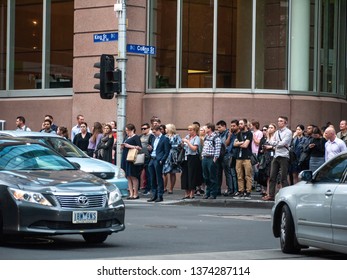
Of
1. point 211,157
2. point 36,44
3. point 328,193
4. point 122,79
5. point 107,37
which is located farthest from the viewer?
point 36,44

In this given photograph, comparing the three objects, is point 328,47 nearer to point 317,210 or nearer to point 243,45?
point 243,45

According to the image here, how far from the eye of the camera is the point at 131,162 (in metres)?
25.0

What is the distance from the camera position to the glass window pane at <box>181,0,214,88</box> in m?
29.6

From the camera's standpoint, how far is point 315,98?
2994 centimetres

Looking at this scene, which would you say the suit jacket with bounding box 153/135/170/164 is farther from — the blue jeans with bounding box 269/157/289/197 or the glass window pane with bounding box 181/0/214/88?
the glass window pane with bounding box 181/0/214/88

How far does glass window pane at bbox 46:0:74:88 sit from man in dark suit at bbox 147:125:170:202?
321 inches

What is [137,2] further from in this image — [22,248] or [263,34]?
[22,248]

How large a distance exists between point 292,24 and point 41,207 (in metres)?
17.9

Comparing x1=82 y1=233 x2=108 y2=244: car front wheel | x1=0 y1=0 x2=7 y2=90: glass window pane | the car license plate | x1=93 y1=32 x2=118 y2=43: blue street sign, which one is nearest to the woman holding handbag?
x1=93 y1=32 x2=118 y2=43: blue street sign

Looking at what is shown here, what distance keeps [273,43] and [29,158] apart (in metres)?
16.2

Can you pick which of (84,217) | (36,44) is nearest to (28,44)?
(36,44)

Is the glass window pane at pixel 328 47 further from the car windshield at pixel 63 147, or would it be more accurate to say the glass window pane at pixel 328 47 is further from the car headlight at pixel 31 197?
the car headlight at pixel 31 197

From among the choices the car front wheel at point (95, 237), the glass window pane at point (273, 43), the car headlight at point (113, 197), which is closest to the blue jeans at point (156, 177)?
the glass window pane at point (273, 43)

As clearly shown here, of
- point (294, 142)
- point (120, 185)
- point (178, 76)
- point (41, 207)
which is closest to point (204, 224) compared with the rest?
point (120, 185)
